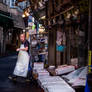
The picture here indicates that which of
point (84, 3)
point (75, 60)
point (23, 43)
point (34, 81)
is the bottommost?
point (34, 81)

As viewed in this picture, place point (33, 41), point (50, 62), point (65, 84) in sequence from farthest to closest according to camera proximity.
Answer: point (50, 62), point (33, 41), point (65, 84)

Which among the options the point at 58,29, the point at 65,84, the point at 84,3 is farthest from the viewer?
the point at 58,29

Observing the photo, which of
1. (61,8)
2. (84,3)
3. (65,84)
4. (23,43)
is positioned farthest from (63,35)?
(65,84)

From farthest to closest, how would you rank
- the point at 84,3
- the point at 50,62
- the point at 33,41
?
the point at 50,62, the point at 33,41, the point at 84,3

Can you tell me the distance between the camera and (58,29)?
37.2 feet

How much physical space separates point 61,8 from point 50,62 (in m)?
2.94

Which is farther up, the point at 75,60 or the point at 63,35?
the point at 63,35

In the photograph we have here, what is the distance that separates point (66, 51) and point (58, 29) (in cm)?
113

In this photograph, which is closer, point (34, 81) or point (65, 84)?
point (65, 84)

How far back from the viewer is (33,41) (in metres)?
10.5

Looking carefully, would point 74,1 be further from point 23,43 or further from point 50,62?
point 50,62

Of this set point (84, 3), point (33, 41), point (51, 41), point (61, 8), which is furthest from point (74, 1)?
point (51, 41)

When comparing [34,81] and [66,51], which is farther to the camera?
[66,51]

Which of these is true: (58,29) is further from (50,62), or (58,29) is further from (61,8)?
(50,62)
